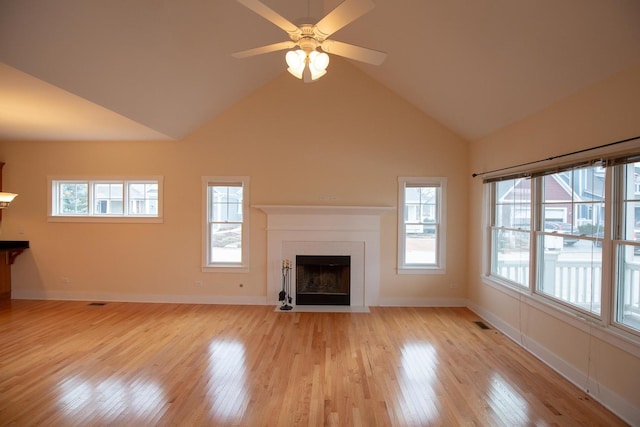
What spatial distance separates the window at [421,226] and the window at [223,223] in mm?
2767

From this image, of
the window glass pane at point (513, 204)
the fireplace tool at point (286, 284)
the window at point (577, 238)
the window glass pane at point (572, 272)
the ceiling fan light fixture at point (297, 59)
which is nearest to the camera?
the ceiling fan light fixture at point (297, 59)

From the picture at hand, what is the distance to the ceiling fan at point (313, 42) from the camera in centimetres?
214

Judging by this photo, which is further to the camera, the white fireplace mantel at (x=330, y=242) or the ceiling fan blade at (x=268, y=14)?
the white fireplace mantel at (x=330, y=242)

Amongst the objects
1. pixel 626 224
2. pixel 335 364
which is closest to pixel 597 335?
pixel 626 224

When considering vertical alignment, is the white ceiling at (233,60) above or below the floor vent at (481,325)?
above

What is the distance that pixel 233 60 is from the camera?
4.39 metres

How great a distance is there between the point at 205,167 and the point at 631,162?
17.7 feet

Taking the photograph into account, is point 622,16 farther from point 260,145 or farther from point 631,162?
point 260,145

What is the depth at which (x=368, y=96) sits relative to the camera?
5645 millimetres

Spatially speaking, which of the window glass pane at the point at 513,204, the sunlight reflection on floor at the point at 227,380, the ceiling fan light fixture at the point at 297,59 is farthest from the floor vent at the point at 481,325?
the ceiling fan light fixture at the point at 297,59

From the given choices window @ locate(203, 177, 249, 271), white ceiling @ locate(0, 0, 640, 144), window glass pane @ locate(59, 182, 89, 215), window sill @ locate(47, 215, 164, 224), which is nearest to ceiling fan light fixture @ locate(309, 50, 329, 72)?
white ceiling @ locate(0, 0, 640, 144)

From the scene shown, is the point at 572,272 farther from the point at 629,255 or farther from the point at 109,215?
the point at 109,215

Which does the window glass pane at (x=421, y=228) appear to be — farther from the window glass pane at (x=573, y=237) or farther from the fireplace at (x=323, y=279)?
the window glass pane at (x=573, y=237)

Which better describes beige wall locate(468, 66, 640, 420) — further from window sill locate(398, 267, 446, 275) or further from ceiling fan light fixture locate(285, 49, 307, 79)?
ceiling fan light fixture locate(285, 49, 307, 79)
